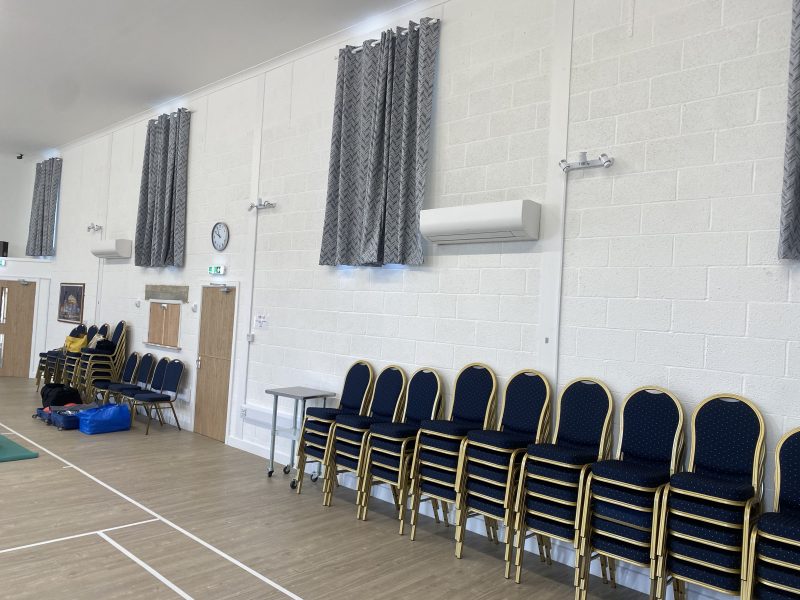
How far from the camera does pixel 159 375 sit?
7.57 metres

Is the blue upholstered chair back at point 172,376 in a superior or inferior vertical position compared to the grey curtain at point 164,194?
inferior

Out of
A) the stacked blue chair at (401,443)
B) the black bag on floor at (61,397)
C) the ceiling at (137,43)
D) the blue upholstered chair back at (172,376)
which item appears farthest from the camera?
the black bag on floor at (61,397)

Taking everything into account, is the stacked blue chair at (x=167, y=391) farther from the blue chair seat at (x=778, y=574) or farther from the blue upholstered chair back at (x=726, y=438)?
the blue chair seat at (x=778, y=574)

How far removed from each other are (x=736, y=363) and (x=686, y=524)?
939mm

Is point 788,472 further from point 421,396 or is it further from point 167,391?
point 167,391

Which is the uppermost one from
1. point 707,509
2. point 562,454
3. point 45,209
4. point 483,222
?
point 45,209

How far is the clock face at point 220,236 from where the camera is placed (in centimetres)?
698

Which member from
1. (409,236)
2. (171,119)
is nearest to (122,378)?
(171,119)

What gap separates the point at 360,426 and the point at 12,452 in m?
3.40

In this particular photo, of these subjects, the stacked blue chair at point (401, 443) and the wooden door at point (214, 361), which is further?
the wooden door at point (214, 361)

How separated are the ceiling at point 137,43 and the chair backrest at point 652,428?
365 centimetres

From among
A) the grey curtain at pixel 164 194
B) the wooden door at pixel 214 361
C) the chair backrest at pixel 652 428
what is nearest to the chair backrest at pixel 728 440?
the chair backrest at pixel 652 428

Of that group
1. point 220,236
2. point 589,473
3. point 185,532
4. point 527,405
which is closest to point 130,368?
point 220,236

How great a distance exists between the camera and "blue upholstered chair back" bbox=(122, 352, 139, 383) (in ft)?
26.5
